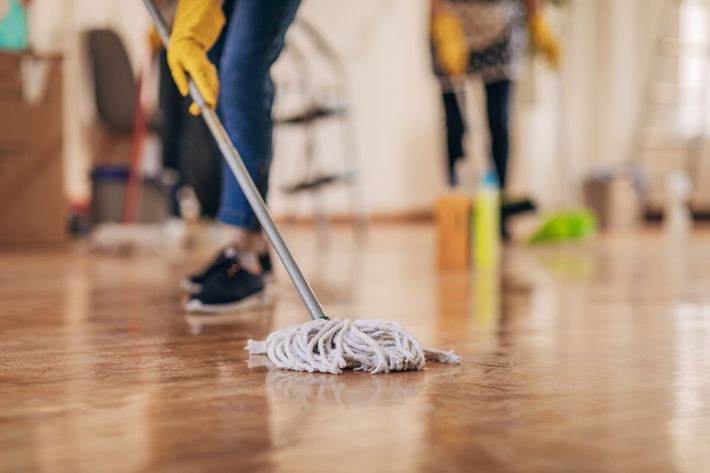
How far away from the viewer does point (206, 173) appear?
300cm

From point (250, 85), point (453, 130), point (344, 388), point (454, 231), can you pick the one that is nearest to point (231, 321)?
point (250, 85)

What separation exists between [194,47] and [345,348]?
1.78 feet

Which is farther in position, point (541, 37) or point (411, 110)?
point (411, 110)

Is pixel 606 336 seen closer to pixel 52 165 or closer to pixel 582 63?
pixel 52 165

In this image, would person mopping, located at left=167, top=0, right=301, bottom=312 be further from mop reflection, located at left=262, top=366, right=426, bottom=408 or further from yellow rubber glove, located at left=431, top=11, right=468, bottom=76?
yellow rubber glove, located at left=431, top=11, right=468, bottom=76

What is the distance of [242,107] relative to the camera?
62.0 inches

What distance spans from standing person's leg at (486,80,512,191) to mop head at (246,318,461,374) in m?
2.66

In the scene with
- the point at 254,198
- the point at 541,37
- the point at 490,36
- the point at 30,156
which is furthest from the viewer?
the point at 541,37

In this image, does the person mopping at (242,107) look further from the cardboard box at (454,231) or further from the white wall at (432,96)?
the white wall at (432,96)

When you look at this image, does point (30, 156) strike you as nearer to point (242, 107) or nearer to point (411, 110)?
point (242, 107)

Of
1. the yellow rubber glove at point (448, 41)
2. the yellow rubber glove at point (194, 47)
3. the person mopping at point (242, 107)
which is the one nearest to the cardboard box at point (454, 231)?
the yellow rubber glove at point (448, 41)

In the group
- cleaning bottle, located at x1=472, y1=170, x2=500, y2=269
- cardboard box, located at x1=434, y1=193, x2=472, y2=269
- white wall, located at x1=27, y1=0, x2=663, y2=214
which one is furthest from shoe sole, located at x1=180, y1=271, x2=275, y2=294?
white wall, located at x1=27, y1=0, x2=663, y2=214

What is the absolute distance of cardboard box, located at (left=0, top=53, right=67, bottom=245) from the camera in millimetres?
3256

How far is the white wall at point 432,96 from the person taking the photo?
5.58 meters
